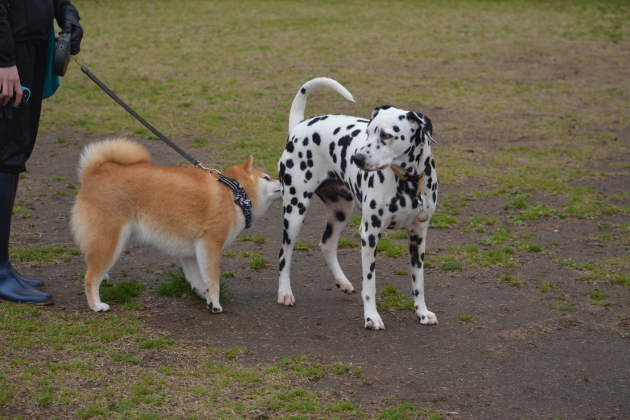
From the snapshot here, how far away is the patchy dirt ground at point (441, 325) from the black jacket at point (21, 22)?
76.1 inches

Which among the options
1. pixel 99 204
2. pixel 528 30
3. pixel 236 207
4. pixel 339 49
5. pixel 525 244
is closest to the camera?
pixel 99 204

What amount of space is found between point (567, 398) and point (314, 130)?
8.89 feet

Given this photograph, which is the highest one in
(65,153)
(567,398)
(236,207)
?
(236,207)

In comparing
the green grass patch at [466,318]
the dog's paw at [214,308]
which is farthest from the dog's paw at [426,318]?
the dog's paw at [214,308]

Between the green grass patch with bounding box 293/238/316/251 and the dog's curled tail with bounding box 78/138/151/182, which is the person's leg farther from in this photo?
the green grass patch with bounding box 293/238/316/251

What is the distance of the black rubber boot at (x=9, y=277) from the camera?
18.1 feet

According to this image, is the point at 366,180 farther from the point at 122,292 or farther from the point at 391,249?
the point at 122,292

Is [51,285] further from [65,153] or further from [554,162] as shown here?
[554,162]

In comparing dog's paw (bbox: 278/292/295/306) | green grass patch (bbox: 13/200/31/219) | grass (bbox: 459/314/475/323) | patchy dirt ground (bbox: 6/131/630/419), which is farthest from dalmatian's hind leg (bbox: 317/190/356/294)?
green grass patch (bbox: 13/200/31/219)

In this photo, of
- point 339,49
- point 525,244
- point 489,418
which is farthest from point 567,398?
point 339,49

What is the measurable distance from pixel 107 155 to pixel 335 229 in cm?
195

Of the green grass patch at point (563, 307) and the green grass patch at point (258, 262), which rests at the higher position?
the green grass patch at point (563, 307)

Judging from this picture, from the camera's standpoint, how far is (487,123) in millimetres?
12414

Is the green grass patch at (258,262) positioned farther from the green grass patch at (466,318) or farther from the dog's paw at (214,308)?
the green grass patch at (466,318)
